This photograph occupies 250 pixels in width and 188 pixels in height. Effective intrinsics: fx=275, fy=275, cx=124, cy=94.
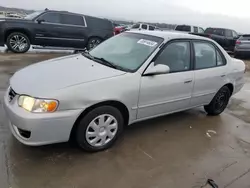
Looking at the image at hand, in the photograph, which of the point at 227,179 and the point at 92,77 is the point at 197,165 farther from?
the point at 92,77

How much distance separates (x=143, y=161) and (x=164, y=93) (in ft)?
3.46

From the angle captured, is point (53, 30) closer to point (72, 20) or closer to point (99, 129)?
point (72, 20)

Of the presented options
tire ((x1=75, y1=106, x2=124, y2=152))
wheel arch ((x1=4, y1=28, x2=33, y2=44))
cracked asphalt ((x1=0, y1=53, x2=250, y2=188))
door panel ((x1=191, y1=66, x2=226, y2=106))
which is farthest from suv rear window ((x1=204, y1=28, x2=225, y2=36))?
tire ((x1=75, y1=106, x2=124, y2=152))

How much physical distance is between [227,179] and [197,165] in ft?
1.27

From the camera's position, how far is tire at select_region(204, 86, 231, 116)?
502cm

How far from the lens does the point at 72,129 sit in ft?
10.7

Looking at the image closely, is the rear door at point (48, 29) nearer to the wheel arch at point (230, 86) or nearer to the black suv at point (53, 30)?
the black suv at point (53, 30)

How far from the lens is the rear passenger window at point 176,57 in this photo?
158 inches

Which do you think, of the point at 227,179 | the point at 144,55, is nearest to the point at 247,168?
the point at 227,179

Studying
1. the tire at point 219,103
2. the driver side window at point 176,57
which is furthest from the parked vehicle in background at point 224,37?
the driver side window at point 176,57

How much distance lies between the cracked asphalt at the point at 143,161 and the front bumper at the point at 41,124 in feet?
1.03

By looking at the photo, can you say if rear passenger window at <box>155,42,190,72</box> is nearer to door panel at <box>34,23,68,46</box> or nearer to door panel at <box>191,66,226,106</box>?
door panel at <box>191,66,226,106</box>

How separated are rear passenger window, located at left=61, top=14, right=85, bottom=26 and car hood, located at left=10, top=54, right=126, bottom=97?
785 cm

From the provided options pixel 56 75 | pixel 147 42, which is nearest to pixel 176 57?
pixel 147 42
